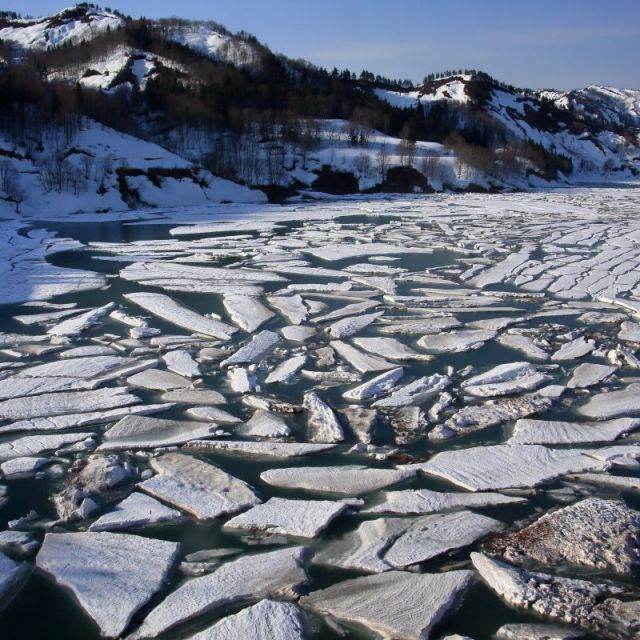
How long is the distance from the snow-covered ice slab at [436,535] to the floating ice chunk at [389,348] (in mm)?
2774

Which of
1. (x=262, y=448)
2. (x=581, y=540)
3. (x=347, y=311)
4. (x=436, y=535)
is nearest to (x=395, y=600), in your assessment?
(x=436, y=535)

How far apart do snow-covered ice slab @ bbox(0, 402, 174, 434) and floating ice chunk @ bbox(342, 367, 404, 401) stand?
1535 millimetres

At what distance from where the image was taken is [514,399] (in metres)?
5.04

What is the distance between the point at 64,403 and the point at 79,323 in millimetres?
2658

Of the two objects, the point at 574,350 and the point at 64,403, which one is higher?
the point at 574,350

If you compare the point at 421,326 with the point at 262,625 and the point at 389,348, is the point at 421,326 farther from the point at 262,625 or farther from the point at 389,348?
the point at 262,625

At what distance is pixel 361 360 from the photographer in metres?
5.99

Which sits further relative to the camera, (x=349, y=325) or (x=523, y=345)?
(x=349, y=325)

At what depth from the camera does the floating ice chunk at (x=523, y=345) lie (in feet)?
20.1

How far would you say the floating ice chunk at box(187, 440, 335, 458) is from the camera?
163 inches

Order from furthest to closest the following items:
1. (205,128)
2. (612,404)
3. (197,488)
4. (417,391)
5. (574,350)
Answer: (205,128) < (574,350) < (417,391) < (612,404) < (197,488)

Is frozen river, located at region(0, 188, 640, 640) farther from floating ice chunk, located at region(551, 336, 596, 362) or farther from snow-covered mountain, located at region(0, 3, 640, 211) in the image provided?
snow-covered mountain, located at region(0, 3, 640, 211)

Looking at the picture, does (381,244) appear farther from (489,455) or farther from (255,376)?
(489,455)

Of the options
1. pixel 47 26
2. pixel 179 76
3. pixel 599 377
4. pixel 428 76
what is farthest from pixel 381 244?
pixel 428 76
